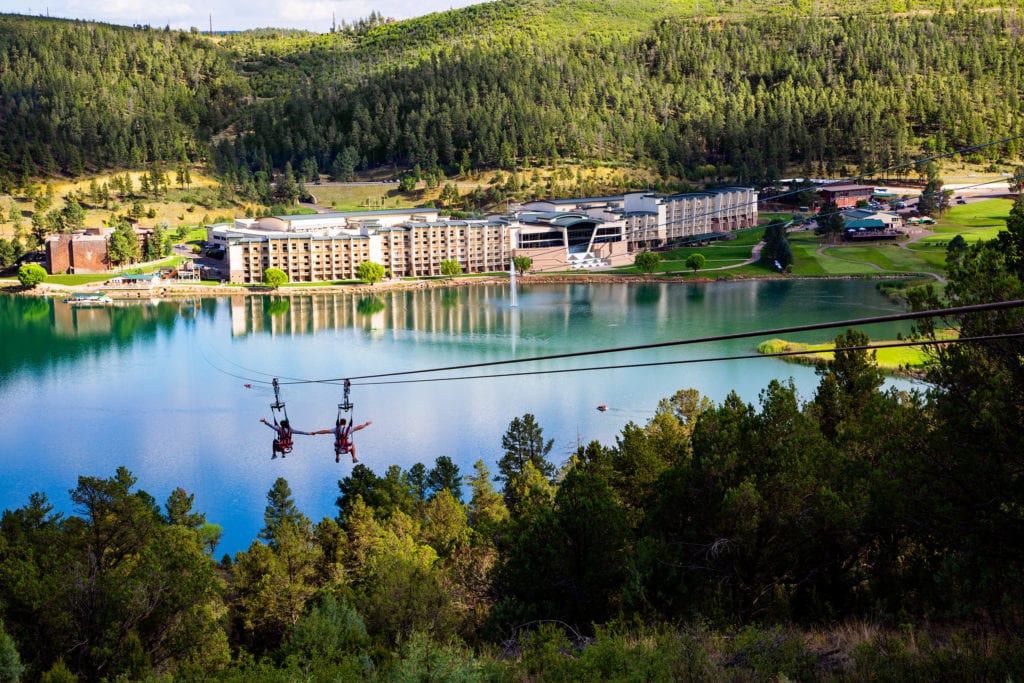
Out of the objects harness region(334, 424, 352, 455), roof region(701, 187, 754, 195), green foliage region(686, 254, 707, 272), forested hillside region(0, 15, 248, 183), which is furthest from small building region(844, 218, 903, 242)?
forested hillside region(0, 15, 248, 183)

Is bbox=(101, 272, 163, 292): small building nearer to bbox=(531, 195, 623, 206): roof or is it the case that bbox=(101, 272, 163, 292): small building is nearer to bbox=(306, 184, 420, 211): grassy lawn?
bbox=(306, 184, 420, 211): grassy lawn

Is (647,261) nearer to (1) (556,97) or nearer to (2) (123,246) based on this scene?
(2) (123,246)

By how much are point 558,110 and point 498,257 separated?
499 inches

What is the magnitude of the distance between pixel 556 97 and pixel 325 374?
2521 centimetres

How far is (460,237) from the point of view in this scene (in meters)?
24.4

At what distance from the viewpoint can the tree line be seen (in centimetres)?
347

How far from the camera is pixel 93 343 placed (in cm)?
1695

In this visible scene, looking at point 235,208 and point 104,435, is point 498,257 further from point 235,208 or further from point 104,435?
point 104,435

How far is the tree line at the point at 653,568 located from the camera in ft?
11.4

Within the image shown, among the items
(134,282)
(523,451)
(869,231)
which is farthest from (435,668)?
(869,231)

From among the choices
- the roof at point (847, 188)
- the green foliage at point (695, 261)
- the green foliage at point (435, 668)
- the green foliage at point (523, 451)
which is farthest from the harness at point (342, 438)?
the roof at point (847, 188)

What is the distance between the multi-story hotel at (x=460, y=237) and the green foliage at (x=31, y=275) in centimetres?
411

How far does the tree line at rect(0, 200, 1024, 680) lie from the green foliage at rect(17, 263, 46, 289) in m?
18.2

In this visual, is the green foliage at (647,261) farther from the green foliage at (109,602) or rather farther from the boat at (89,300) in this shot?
the green foliage at (109,602)
